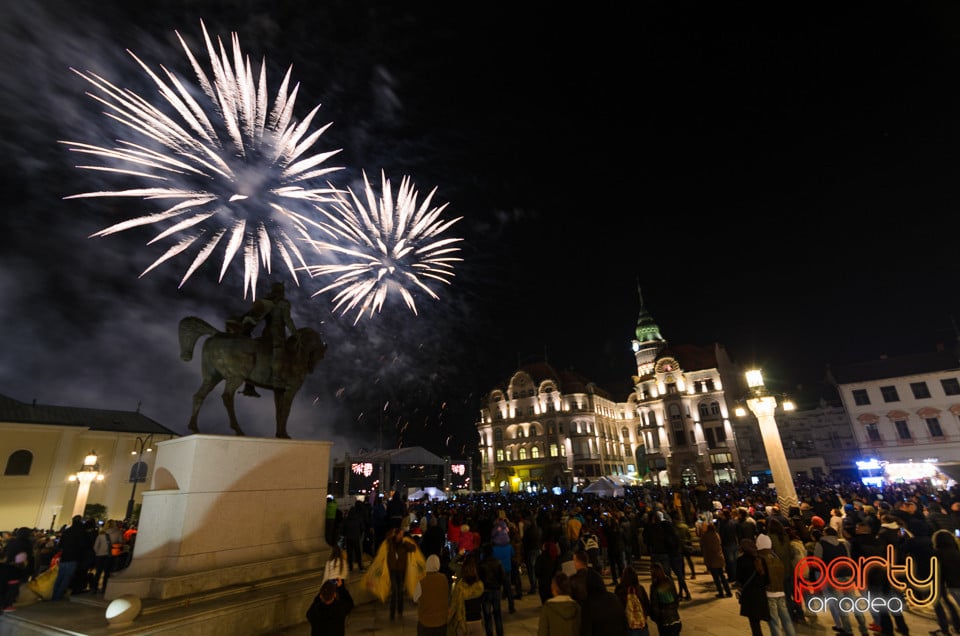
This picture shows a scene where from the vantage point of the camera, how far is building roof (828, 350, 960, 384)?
141 ft

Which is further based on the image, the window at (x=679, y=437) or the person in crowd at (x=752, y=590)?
the window at (x=679, y=437)

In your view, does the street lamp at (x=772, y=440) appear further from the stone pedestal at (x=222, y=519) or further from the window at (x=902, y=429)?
the window at (x=902, y=429)

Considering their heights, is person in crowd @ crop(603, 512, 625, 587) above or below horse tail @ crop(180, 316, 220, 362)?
below

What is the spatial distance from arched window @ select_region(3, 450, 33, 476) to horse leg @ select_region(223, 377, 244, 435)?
34980mm

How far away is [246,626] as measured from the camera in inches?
262

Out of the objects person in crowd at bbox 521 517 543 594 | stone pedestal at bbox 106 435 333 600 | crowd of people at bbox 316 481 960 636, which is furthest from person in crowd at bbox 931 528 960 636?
stone pedestal at bbox 106 435 333 600

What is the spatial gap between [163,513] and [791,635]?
10.9m

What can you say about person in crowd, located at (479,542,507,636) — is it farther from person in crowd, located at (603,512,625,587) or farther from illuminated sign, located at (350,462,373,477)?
illuminated sign, located at (350,462,373,477)

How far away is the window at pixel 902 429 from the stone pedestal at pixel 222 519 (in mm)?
57618

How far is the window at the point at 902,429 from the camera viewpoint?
1646 inches

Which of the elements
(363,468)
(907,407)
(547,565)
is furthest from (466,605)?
(907,407)

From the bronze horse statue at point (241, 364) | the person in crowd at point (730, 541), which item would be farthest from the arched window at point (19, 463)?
the person in crowd at point (730, 541)

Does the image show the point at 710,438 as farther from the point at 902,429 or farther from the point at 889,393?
the point at 889,393

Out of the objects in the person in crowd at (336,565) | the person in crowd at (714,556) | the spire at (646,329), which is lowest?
the person in crowd at (714,556)
